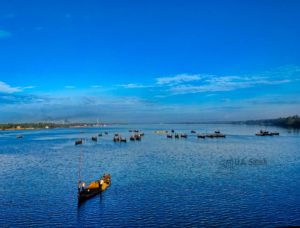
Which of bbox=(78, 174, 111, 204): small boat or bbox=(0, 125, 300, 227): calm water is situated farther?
bbox=(78, 174, 111, 204): small boat

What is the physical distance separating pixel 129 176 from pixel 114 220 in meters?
19.9

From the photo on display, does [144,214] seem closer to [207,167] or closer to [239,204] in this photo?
[239,204]

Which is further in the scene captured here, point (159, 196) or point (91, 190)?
point (91, 190)

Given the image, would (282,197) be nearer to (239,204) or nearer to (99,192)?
(239,204)

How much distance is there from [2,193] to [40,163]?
89.0 ft

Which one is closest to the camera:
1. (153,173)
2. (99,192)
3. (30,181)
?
(99,192)

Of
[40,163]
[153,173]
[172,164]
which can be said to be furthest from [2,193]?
[172,164]

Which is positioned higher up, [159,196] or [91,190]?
[91,190]

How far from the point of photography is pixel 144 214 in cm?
3209

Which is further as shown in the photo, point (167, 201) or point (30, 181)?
point (30, 181)

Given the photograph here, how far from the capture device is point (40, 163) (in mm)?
67812

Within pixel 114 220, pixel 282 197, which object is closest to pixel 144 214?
pixel 114 220

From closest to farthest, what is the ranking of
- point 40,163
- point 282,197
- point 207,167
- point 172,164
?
point 282,197
point 207,167
point 172,164
point 40,163

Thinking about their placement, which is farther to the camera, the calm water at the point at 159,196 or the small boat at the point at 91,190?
the small boat at the point at 91,190
